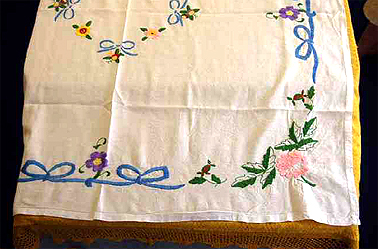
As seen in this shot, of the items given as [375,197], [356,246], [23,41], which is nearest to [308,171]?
[356,246]

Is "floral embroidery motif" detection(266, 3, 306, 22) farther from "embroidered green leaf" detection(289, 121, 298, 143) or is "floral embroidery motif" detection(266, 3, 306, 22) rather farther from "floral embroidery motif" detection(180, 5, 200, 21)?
"embroidered green leaf" detection(289, 121, 298, 143)

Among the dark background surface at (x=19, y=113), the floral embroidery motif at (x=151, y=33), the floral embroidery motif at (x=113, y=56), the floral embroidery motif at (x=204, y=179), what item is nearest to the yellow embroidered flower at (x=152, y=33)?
the floral embroidery motif at (x=151, y=33)

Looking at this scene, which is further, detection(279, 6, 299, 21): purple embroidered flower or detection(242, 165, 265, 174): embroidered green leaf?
detection(279, 6, 299, 21): purple embroidered flower

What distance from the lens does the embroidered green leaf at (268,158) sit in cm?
120

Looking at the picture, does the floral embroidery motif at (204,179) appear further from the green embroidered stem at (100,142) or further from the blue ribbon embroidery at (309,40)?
the blue ribbon embroidery at (309,40)

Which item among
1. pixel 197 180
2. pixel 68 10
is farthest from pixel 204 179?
pixel 68 10

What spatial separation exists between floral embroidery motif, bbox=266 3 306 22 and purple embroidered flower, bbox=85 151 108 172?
29.1 inches

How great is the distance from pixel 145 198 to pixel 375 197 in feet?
3.55

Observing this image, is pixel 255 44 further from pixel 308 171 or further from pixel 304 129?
pixel 308 171

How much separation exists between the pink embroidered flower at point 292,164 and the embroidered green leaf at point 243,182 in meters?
0.09

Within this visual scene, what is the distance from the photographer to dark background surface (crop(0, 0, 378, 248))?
5.65 ft

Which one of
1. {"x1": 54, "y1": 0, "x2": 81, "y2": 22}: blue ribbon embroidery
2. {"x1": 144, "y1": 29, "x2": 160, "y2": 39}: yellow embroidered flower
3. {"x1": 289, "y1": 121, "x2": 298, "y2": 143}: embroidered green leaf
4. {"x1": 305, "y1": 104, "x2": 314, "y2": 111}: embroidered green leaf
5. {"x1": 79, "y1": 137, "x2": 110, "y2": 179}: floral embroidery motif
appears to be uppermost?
{"x1": 54, "y1": 0, "x2": 81, "y2": 22}: blue ribbon embroidery

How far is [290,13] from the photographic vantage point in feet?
4.66

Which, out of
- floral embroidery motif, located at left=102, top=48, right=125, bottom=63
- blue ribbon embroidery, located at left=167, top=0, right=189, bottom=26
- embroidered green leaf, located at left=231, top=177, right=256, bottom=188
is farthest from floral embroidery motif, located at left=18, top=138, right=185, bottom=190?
blue ribbon embroidery, located at left=167, top=0, right=189, bottom=26
